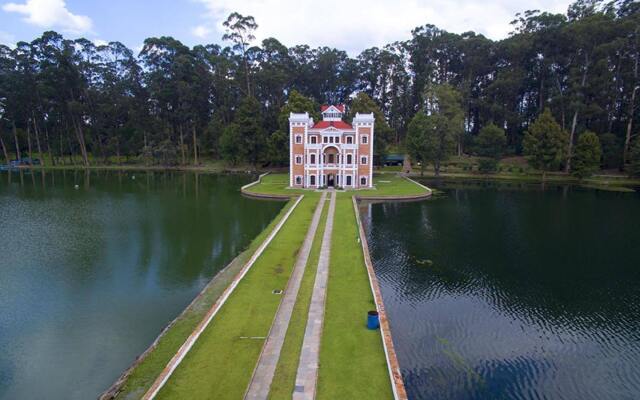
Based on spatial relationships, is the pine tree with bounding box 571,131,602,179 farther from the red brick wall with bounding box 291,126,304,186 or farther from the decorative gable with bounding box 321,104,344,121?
the red brick wall with bounding box 291,126,304,186

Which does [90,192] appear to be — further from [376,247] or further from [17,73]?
[17,73]

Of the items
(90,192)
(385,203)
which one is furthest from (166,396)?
(90,192)

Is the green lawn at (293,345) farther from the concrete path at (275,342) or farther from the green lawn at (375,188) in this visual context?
the green lawn at (375,188)

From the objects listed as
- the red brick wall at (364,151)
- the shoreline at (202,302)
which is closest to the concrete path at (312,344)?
the shoreline at (202,302)

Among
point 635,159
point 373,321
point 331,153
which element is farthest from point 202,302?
point 635,159

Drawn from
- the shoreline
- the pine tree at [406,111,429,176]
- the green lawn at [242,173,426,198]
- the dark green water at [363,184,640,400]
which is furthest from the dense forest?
the shoreline

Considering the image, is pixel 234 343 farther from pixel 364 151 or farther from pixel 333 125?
pixel 333 125
